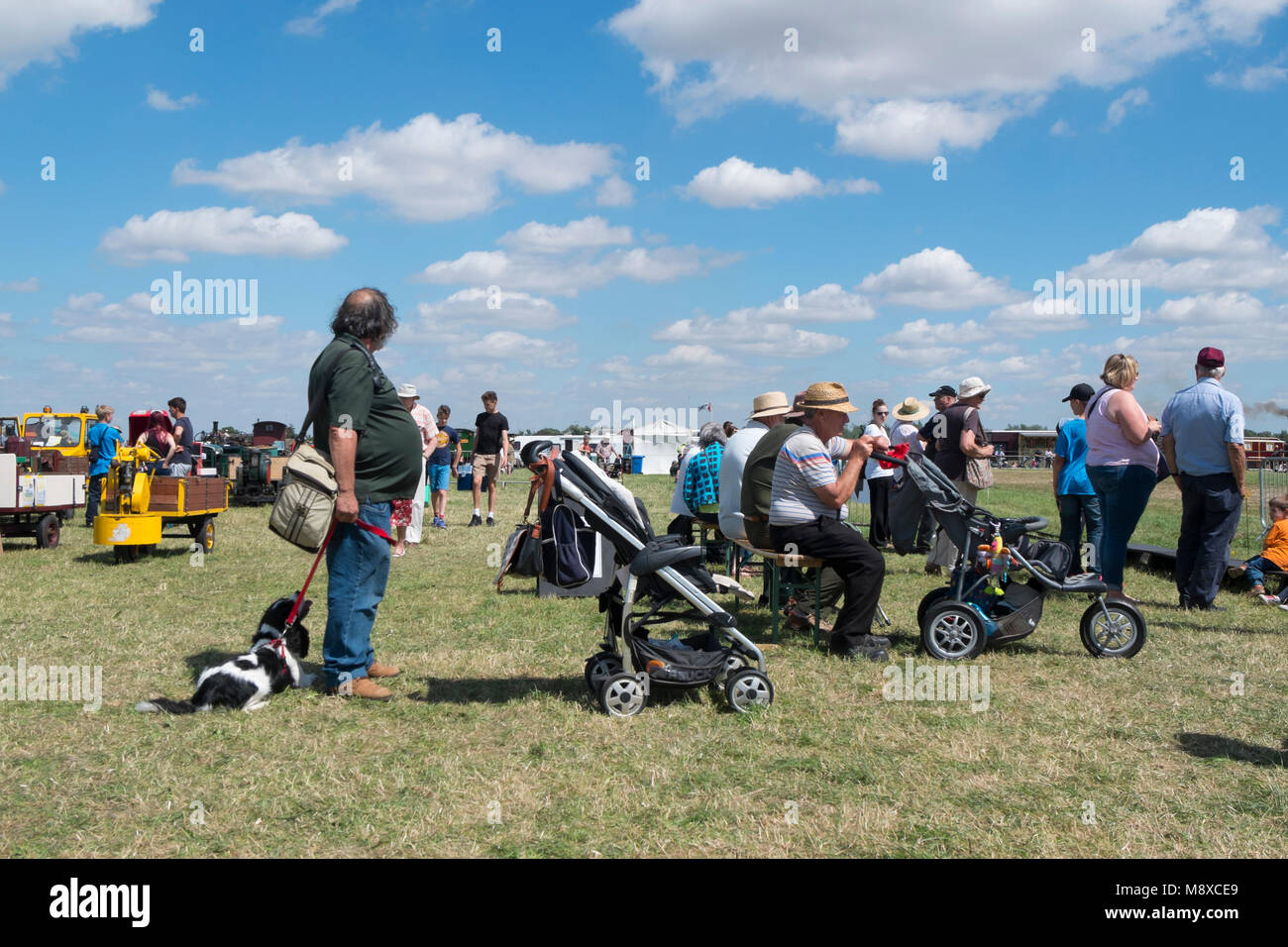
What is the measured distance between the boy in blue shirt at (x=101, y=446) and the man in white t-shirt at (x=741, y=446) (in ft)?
27.9

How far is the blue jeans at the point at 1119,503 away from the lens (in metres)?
7.82

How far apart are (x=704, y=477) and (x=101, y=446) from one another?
28.2 ft

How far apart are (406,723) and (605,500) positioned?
1448mm

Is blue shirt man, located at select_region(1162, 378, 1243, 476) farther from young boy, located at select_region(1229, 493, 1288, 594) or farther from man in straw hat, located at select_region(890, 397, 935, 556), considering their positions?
man in straw hat, located at select_region(890, 397, 935, 556)

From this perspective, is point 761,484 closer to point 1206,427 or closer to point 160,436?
point 1206,427

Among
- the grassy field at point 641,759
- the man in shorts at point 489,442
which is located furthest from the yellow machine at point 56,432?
the grassy field at point 641,759

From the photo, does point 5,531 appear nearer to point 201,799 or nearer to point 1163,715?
point 201,799

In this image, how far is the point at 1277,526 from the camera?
28.9ft

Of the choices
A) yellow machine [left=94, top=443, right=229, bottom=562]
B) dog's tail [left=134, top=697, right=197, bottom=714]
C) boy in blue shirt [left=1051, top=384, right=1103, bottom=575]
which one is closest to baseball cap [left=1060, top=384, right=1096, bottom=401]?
boy in blue shirt [left=1051, top=384, right=1103, bottom=575]

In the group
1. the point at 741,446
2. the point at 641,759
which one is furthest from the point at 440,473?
the point at 641,759

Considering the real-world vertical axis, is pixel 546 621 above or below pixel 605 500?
below
